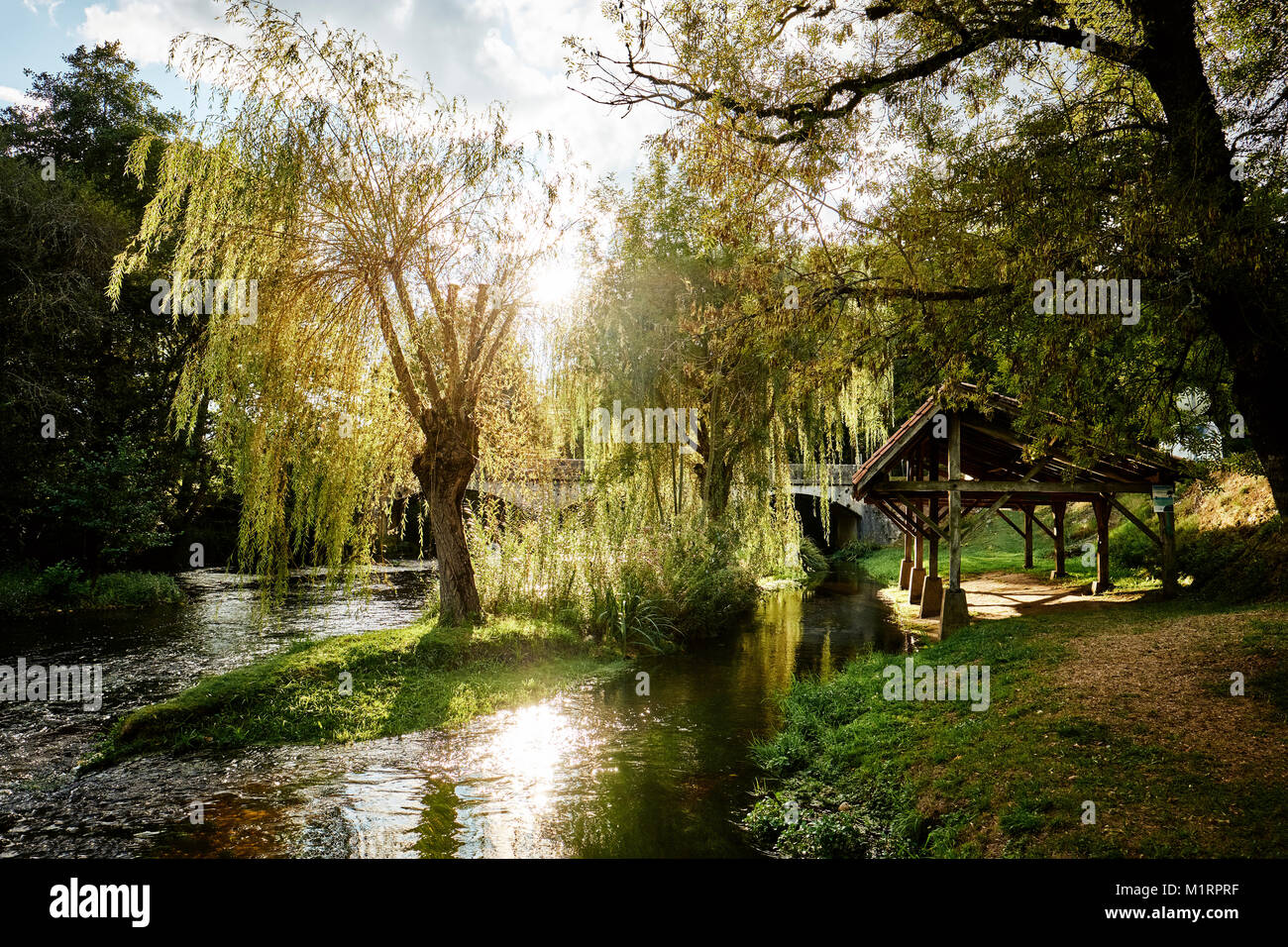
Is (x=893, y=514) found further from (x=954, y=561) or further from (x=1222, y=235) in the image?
(x=1222, y=235)

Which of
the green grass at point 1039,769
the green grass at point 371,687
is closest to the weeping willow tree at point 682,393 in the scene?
the green grass at point 371,687

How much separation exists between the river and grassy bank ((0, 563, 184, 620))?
437 cm

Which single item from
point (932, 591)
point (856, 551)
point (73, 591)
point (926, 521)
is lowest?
point (856, 551)

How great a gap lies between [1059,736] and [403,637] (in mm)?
8795

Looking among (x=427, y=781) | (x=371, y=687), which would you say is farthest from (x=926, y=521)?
→ (x=427, y=781)

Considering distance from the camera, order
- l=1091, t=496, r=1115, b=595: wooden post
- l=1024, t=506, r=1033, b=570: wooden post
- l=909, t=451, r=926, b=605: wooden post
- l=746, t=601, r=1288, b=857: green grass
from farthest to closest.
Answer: l=1024, t=506, r=1033, b=570: wooden post, l=909, t=451, r=926, b=605: wooden post, l=1091, t=496, r=1115, b=595: wooden post, l=746, t=601, r=1288, b=857: green grass

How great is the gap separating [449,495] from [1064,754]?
8.84 metres

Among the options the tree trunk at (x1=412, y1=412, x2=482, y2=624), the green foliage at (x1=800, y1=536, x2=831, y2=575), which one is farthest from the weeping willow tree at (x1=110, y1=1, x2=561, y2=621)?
the green foliage at (x1=800, y1=536, x2=831, y2=575)

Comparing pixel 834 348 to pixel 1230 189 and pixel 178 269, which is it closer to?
pixel 1230 189

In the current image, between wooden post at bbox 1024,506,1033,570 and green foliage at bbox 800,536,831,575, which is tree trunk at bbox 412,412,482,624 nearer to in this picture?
wooden post at bbox 1024,506,1033,570

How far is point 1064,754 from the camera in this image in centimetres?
555

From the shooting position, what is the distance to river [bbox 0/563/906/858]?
5.55 metres

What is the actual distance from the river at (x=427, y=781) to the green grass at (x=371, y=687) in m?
0.34

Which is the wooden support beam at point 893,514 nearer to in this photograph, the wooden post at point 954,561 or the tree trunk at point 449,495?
the wooden post at point 954,561
